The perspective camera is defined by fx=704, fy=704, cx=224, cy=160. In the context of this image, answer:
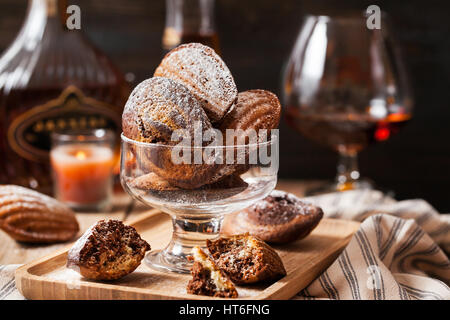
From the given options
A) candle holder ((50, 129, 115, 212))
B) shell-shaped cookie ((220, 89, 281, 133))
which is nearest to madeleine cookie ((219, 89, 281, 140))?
shell-shaped cookie ((220, 89, 281, 133))

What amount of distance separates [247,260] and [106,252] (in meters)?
0.21

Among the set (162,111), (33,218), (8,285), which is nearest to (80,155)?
(33,218)

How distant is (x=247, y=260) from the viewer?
103 cm

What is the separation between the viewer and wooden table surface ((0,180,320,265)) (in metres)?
1.31

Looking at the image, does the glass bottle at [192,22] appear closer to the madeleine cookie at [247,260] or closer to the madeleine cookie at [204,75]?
the madeleine cookie at [204,75]

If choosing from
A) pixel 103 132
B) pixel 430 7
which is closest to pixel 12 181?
pixel 103 132

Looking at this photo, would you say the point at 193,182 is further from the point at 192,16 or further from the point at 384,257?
the point at 192,16

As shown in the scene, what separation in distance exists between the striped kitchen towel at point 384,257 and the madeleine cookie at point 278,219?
0.31ft

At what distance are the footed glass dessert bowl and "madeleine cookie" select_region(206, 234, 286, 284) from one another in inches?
2.2

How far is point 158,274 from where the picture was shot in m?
1.08

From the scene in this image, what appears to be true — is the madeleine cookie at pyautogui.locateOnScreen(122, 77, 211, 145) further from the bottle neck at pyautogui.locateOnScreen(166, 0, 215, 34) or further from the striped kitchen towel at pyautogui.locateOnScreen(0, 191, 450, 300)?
the bottle neck at pyautogui.locateOnScreen(166, 0, 215, 34)

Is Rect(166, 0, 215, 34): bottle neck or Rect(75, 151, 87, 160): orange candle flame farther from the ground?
Rect(166, 0, 215, 34): bottle neck

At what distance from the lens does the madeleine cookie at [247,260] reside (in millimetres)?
1017

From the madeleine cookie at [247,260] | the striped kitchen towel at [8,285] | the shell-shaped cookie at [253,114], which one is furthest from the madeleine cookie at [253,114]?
the striped kitchen towel at [8,285]
